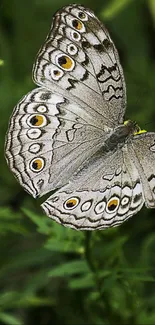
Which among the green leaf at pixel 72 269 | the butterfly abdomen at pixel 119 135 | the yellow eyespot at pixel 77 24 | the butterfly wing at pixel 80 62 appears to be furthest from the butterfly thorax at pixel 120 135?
the green leaf at pixel 72 269

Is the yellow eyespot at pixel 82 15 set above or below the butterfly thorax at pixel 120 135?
above

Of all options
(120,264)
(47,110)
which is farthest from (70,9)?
(120,264)

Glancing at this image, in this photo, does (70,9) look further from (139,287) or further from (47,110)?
(139,287)

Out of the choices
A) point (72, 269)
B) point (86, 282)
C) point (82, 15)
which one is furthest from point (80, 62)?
point (86, 282)

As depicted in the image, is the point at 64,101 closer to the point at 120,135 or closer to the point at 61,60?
the point at 61,60

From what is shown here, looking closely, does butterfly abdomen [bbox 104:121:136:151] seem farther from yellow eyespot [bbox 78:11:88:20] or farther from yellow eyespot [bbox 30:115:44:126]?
yellow eyespot [bbox 78:11:88:20]

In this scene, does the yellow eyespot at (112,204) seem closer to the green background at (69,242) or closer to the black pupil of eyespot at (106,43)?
the green background at (69,242)
